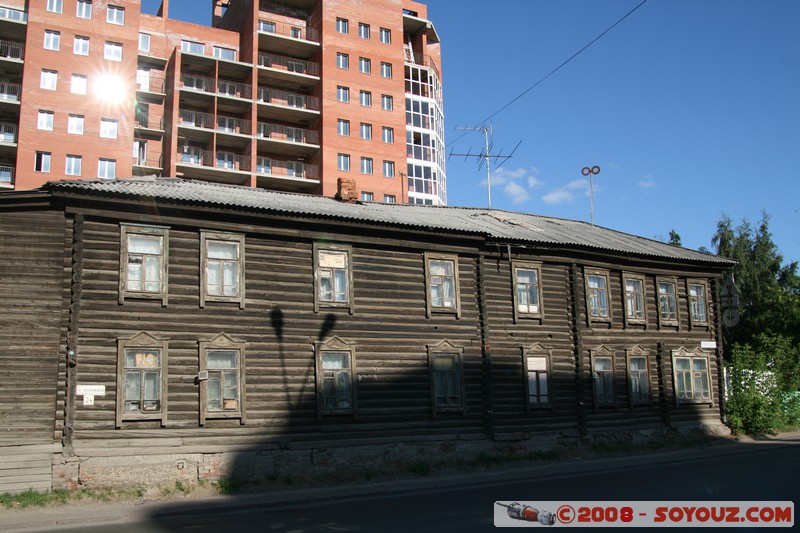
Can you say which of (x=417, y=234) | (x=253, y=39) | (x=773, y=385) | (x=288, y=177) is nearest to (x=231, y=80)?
(x=253, y=39)

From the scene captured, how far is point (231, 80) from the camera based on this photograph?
194 feet

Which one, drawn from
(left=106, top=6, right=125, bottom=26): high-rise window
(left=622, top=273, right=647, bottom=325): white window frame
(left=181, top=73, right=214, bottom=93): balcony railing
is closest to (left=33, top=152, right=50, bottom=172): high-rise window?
(left=106, top=6, right=125, bottom=26): high-rise window

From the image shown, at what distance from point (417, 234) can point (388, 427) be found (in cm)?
606

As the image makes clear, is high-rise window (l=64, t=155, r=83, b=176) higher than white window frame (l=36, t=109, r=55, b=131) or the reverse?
the reverse

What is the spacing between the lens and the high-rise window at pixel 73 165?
49500 mm

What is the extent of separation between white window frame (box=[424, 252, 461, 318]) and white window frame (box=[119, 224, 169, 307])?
8.23 meters

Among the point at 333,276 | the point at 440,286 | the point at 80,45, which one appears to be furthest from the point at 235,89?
the point at 333,276

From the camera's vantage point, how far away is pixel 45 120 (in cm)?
4953

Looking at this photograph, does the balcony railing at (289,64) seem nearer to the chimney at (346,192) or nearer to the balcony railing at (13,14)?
the balcony railing at (13,14)

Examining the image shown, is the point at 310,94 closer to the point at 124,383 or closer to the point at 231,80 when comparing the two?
the point at 231,80

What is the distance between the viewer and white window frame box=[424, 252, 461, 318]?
78.8 ft

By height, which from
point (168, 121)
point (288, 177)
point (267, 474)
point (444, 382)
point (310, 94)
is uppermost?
point (310, 94)

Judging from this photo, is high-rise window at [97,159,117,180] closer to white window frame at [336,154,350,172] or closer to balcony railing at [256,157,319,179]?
→ balcony railing at [256,157,319,179]

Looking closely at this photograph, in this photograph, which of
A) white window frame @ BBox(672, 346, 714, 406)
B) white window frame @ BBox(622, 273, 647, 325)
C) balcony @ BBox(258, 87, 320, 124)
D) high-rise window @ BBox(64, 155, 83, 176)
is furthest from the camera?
balcony @ BBox(258, 87, 320, 124)
